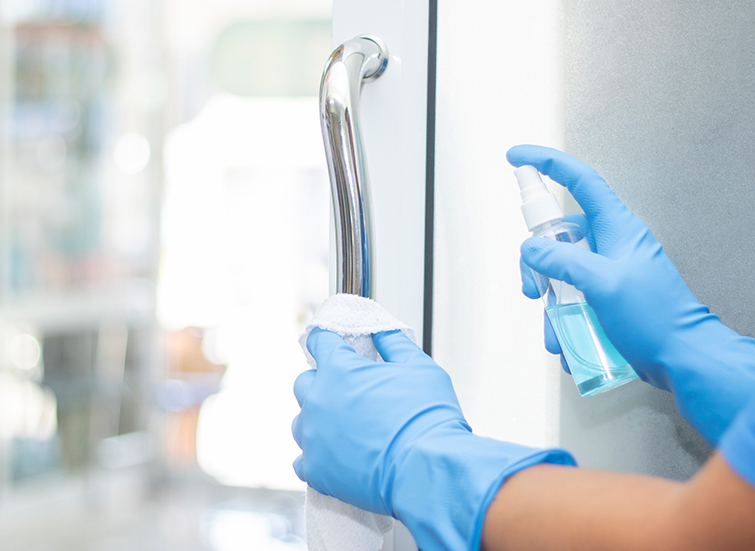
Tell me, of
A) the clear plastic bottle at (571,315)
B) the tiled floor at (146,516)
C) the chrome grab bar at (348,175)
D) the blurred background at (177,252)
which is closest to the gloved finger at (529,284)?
the clear plastic bottle at (571,315)

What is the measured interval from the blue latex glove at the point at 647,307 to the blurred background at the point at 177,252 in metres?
1.64

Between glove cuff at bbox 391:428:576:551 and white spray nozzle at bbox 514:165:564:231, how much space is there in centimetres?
13

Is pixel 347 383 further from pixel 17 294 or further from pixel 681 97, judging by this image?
pixel 17 294

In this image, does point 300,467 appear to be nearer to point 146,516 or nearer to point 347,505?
point 347,505

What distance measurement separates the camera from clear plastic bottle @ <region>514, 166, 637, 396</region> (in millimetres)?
333

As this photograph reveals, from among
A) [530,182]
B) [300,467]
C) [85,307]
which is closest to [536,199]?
[530,182]

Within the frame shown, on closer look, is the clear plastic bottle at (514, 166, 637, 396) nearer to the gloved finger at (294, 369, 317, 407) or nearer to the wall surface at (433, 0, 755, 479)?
the wall surface at (433, 0, 755, 479)

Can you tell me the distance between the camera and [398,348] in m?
0.35

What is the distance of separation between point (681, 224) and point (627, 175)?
46 millimetres

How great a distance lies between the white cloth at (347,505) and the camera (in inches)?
13.3

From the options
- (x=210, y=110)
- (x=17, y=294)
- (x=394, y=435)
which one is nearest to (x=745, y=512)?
(x=394, y=435)

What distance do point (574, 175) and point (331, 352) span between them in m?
0.18

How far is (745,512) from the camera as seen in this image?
171mm

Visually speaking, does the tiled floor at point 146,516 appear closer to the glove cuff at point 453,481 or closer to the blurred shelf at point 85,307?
the blurred shelf at point 85,307
